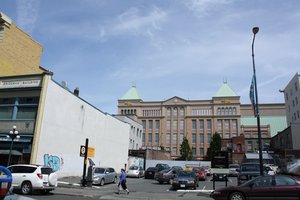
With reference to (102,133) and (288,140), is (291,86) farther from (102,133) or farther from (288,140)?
(102,133)

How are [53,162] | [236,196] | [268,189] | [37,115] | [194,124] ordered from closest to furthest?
1. [268,189]
2. [236,196]
3. [37,115]
4. [53,162]
5. [194,124]

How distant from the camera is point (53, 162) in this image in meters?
25.7

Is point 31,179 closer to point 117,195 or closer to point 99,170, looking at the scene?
point 117,195

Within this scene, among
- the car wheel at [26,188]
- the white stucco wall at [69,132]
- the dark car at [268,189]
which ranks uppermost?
the white stucco wall at [69,132]

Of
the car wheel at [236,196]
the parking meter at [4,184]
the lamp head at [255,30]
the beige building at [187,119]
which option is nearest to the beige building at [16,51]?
the lamp head at [255,30]

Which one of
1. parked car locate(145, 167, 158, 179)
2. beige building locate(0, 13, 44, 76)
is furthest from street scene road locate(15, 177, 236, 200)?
beige building locate(0, 13, 44, 76)

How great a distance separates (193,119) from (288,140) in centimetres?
4894

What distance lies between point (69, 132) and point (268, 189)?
21.3 metres

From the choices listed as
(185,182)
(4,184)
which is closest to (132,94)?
(185,182)

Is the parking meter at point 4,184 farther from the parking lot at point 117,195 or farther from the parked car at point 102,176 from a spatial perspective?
the parked car at point 102,176

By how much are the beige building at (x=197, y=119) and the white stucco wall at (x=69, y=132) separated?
6149 centimetres

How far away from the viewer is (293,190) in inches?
462

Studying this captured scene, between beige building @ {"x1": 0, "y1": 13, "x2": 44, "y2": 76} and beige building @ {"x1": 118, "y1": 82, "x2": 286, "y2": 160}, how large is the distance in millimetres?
66439

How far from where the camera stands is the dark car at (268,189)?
464 inches
